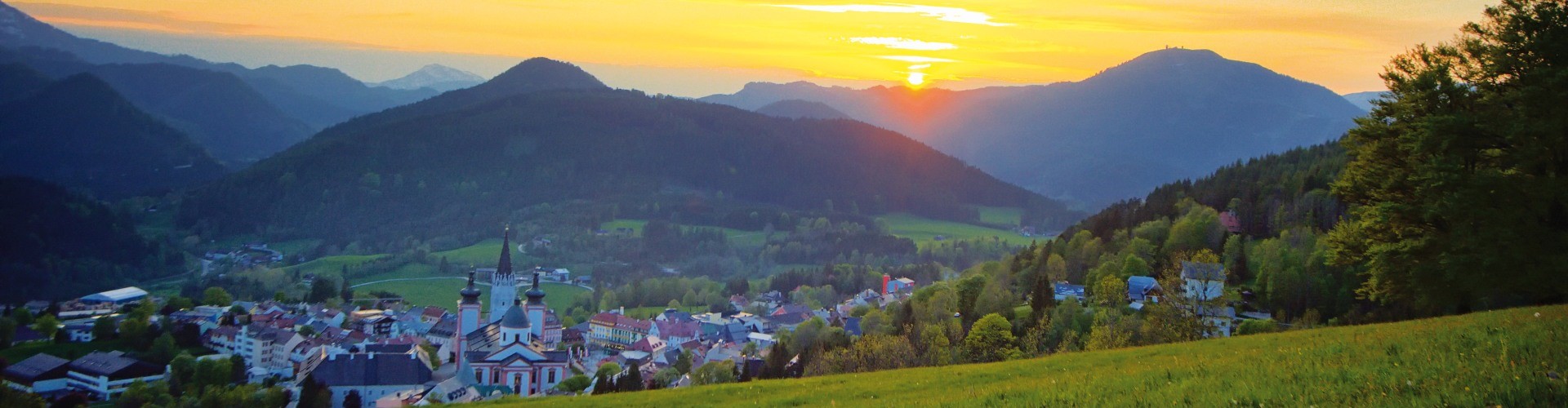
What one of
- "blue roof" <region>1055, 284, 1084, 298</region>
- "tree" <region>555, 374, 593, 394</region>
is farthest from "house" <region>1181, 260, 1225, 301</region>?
"tree" <region>555, 374, 593, 394</region>

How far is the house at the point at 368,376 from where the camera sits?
200ft

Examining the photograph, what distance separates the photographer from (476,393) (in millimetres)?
50469

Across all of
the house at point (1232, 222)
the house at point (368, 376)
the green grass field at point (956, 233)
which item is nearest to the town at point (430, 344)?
the house at point (368, 376)

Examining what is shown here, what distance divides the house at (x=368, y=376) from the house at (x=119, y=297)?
59.1 metres

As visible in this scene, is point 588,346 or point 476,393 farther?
point 588,346

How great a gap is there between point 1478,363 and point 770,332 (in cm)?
8065

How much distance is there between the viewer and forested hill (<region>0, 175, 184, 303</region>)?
130 metres

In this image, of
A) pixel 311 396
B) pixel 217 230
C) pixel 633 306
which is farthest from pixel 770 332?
pixel 217 230

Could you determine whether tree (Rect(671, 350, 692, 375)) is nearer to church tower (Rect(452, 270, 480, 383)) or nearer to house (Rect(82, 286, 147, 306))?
church tower (Rect(452, 270, 480, 383))

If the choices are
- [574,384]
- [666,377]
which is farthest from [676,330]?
[574,384]

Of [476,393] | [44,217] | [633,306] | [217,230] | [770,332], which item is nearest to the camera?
[476,393]

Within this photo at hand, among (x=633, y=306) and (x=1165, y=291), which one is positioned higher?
(x=1165, y=291)

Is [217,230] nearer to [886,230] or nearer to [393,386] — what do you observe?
[886,230]

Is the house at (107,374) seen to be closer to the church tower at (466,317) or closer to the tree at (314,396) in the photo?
the tree at (314,396)
